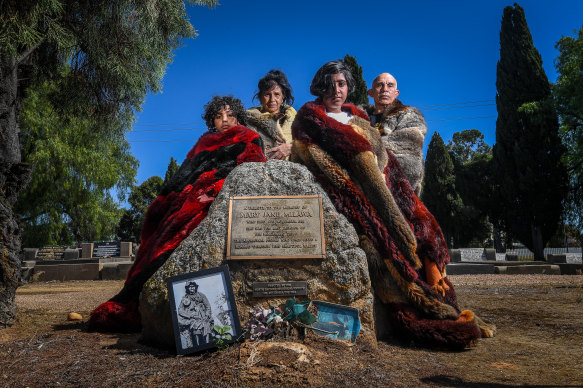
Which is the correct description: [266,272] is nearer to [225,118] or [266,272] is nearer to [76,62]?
[225,118]

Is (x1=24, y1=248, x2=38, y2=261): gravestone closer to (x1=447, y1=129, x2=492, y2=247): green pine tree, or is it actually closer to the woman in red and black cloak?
the woman in red and black cloak

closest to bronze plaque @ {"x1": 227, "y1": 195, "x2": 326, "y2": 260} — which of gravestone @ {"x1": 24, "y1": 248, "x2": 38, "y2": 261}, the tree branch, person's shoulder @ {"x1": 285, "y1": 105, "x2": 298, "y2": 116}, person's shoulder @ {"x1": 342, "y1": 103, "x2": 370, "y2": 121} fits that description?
person's shoulder @ {"x1": 342, "y1": 103, "x2": 370, "y2": 121}

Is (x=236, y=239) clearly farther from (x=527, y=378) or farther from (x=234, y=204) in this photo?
(x=527, y=378)

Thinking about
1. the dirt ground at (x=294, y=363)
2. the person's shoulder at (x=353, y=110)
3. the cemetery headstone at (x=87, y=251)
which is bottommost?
the dirt ground at (x=294, y=363)

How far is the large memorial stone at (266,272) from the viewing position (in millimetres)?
3701

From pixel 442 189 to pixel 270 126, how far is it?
27021 mm

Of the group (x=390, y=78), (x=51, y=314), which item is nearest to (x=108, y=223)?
(x=51, y=314)

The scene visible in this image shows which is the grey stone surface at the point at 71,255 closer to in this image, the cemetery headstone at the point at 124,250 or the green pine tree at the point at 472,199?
the cemetery headstone at the point at 124,250

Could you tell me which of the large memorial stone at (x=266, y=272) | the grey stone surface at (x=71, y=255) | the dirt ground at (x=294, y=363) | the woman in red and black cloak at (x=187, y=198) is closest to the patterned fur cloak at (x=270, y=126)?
the woman in red and black cloak at (x=187, y=198)

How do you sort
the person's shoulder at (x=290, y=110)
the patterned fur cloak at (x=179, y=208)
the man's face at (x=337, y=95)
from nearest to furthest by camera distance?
the patterned fur cloak at (x=179, y=208)
the man's face at (x=337, y=95)
the person's shoulder at (x=290, y=110)

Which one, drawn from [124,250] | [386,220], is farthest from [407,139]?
[124,250]

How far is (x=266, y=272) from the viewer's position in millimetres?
3777

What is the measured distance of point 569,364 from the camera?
335 centimetres

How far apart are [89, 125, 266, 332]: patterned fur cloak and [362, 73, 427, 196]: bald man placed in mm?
1614
